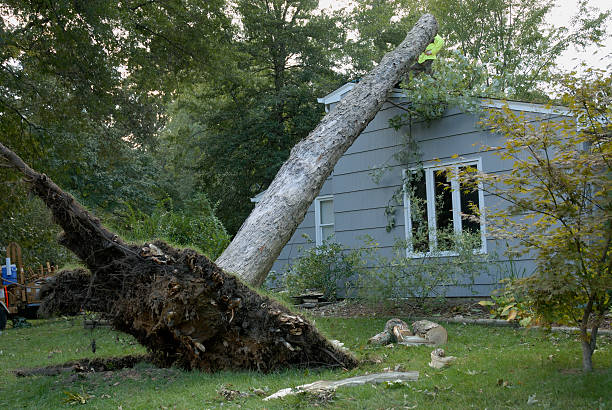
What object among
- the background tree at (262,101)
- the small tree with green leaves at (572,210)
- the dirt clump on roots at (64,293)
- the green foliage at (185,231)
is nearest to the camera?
the small tree with green leaves at (572,210)

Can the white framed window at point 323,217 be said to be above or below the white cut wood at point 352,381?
above

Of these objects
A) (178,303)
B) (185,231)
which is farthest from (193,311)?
(185,231)

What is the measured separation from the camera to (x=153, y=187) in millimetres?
21516

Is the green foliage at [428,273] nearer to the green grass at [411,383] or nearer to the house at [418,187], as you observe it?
the house at [418,187]

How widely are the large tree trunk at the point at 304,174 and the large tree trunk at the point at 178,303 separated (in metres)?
1.23

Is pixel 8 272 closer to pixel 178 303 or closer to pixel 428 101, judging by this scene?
pixel 178 303

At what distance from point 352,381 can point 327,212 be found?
26.3 feet

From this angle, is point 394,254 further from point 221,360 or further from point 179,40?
point 179,40

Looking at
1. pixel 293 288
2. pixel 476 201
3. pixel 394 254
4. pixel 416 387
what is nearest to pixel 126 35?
pixel 293 288

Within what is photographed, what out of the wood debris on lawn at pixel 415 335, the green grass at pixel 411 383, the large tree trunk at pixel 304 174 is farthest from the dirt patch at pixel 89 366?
the wood debris on lawn at pixel 415 335

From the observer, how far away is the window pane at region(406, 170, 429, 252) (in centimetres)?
918

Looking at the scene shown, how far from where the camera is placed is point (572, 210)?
3975 mm

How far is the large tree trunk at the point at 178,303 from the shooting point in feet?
15.0

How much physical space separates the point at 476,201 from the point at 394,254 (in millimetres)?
1822
